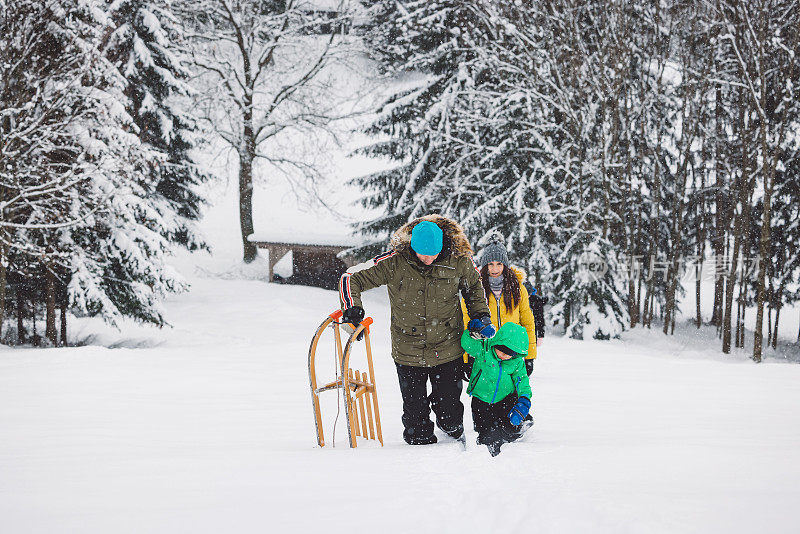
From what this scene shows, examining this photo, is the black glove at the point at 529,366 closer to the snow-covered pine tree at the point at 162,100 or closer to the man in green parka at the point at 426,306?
the man in green parka at the point at 426,306

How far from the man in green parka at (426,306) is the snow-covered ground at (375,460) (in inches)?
15.8

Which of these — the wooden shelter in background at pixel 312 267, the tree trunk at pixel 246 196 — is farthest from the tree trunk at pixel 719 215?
the tree trunk at pixel 246 196

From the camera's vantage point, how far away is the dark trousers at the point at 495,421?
13.9 feet

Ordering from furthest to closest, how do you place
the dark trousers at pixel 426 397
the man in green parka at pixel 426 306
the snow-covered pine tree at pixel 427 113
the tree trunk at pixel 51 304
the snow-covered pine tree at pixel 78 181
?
the snow-covered pine tree at pixel 427 113 → the tree trunk at pixel 51 304 → the snow-covered pine tree at pixel 78 181 → the dark trousers at pixel 426 397 → the man in green parka at pixel 426 306

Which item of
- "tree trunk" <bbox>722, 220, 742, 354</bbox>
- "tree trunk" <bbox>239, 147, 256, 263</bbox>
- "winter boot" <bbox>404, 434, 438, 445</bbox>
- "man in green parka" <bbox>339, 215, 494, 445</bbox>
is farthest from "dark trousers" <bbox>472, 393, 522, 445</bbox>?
"tree trunk" <bbox>239, 147, 256, 263</bbox>

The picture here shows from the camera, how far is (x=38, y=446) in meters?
4.32

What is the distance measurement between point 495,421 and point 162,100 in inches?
648

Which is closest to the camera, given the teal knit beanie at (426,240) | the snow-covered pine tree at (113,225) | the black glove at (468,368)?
the teal knit beanie at (426,240)

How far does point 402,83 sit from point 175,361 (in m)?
12.9

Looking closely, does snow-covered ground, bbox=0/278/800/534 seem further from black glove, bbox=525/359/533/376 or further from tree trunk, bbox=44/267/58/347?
tree trunk, bbox=44/267/58/347

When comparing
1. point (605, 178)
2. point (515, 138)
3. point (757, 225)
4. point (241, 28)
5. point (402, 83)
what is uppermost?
point (241, 28)

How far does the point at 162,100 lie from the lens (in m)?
17.9

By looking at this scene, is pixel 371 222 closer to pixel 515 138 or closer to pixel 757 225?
pixel 515 138

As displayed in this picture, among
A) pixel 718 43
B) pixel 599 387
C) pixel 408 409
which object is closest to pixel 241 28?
pixel 718 43
